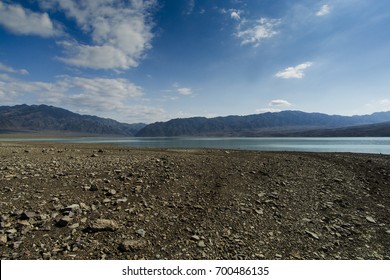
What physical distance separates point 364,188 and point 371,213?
11.3ft

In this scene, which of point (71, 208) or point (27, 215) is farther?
point (71, 208)

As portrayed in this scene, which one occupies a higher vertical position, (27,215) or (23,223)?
(27,215)

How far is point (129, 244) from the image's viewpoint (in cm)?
740

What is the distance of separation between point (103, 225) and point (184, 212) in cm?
311

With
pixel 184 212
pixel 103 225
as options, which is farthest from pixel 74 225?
pixel 184 212

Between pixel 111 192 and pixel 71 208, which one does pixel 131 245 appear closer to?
pixel 71 208

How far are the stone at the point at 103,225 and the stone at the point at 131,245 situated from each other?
951 mm

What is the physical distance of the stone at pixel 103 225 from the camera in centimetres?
805

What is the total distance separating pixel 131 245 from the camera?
7.38 meters

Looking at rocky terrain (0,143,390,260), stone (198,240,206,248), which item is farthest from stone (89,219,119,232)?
stone (198,240,206,248)

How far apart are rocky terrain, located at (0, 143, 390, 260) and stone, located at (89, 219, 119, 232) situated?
0.03m
